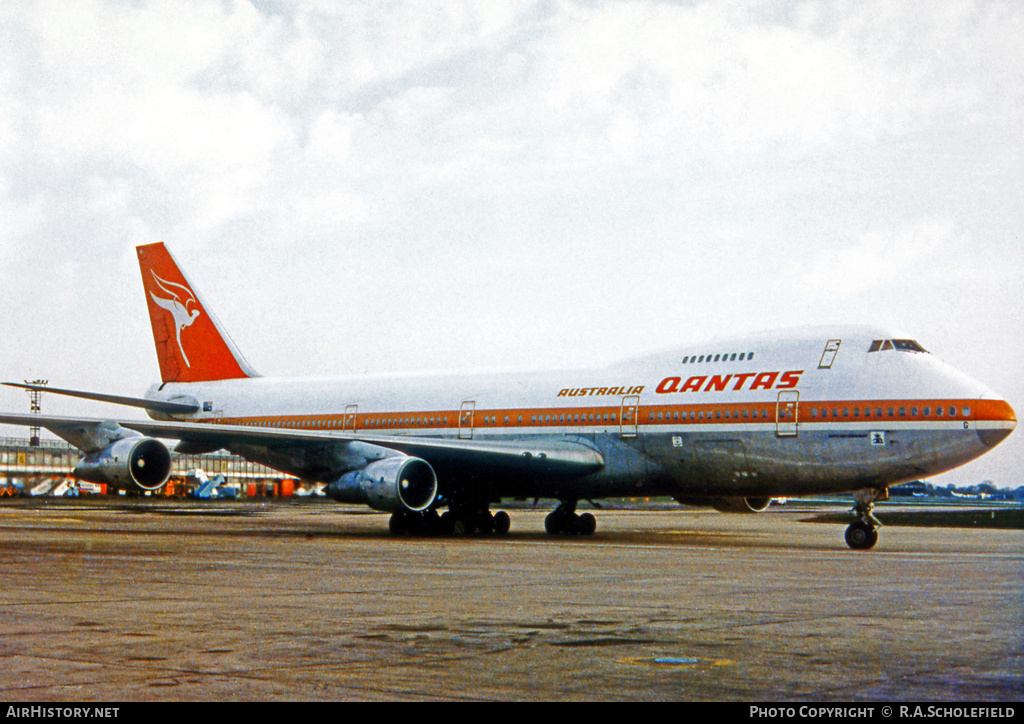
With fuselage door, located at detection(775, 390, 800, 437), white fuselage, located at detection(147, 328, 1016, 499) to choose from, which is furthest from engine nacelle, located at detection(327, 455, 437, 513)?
fuselage door, located at detection(775, 390, 800, 437)

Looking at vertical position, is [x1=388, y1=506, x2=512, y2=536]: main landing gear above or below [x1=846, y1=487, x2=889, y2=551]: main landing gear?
below

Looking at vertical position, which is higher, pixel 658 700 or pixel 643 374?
pixel 643 374

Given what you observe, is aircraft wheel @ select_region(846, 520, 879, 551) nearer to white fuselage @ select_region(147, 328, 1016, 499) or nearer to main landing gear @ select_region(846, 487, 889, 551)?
main landing gear @ select_region(846, 487, 889, 551)

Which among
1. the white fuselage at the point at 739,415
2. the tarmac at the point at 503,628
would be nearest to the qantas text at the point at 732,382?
the white fuselage at the point at 739,415

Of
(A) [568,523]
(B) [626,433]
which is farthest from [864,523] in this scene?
(A) [568,523]

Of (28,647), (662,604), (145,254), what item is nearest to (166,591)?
(28,647)

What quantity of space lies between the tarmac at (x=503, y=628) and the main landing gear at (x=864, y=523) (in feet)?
11.3

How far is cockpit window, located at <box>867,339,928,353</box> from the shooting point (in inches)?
820

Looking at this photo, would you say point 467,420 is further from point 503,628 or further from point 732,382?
point 503,628

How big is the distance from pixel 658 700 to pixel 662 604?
4570mm

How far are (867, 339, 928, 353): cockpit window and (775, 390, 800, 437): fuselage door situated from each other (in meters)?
1.73

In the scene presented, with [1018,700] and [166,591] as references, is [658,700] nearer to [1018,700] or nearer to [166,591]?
[1018,700]
